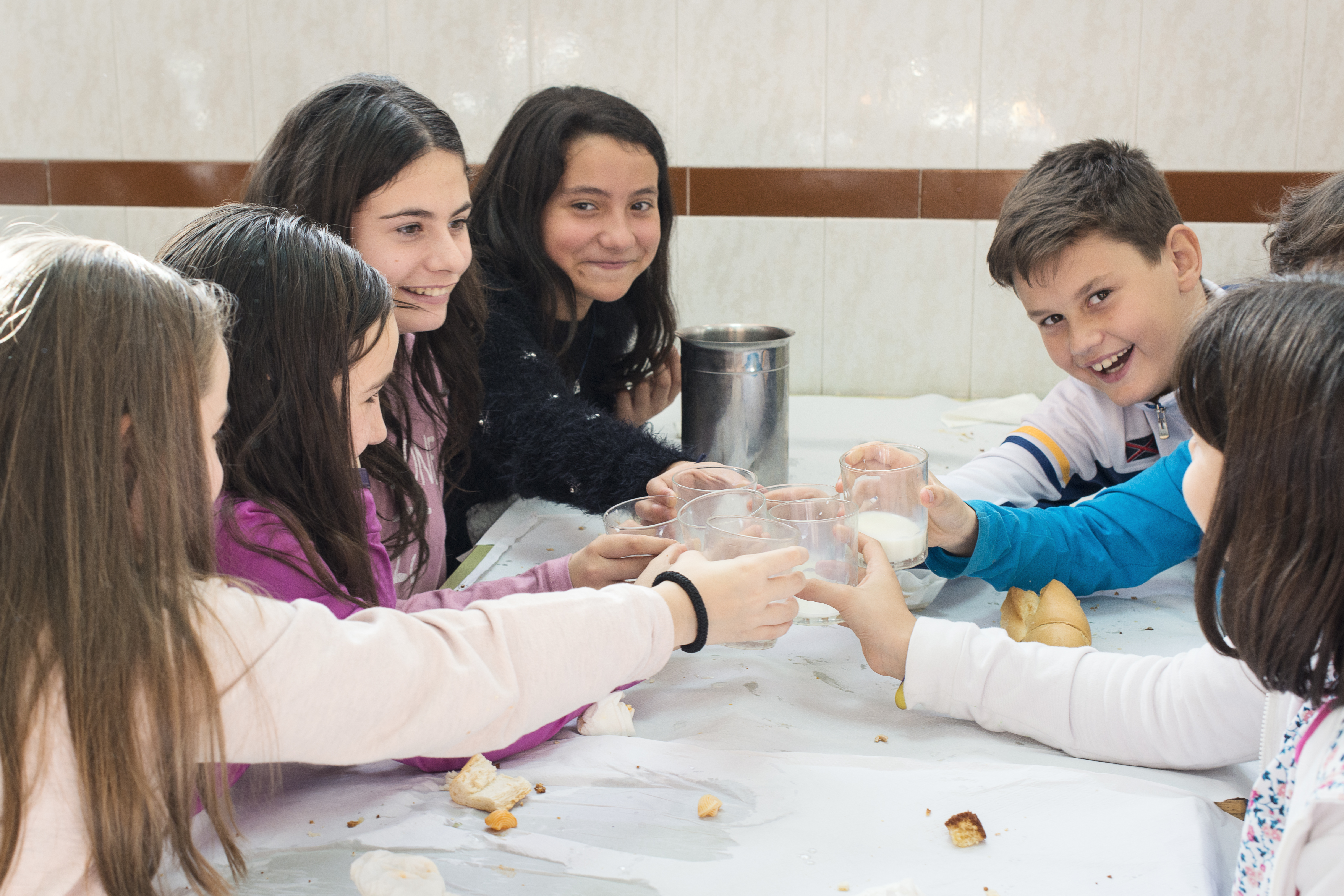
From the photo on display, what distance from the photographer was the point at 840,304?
2.83 meters

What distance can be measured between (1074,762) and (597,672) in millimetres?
445

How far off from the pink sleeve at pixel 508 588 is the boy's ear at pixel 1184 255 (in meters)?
0.98

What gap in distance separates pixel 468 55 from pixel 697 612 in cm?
219

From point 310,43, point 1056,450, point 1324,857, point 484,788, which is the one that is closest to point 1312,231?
point 1056,450

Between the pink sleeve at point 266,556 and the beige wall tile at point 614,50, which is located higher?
the beige wall tile at point 614,50

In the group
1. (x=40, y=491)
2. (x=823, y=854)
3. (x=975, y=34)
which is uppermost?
(x=975, y=34)

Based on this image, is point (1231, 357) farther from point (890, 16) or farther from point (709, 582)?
point (890, 16)

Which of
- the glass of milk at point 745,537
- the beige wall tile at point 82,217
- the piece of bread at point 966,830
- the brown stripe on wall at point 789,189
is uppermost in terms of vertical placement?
the brown stripe on wall at point 789,189

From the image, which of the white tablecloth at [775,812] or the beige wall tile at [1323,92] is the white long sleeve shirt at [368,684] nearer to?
the white tablecloth at [775,812]

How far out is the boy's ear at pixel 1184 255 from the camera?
4.94 ft

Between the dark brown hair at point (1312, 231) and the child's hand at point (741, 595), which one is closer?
the child's hand at point (741, 595)

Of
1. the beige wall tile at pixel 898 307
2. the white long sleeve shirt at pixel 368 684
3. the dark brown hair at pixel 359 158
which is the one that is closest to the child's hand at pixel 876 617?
the white long sleeve shirt at pixel 368 684

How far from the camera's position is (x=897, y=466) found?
1.25 meters

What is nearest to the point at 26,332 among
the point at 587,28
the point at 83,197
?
the point at 587,28
